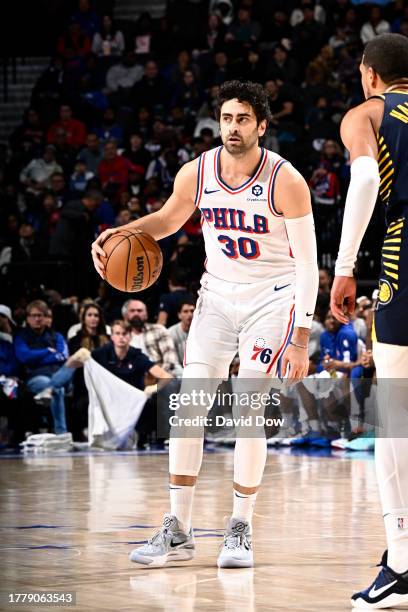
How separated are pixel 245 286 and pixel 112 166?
34.9 ft

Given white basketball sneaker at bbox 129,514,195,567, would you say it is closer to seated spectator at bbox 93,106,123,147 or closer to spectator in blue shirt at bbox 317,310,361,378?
spectator in blue shirt at bbox 317,310,361,378

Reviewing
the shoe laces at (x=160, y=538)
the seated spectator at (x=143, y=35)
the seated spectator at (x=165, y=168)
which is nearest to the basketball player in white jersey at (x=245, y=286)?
the shoe laces at (x=160, y=538)

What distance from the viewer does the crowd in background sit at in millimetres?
12406

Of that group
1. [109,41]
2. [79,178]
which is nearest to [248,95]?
[79,178]

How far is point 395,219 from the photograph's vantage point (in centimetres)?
449

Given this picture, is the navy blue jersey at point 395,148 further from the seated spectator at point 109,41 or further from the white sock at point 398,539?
the seated spectator at point 109,41

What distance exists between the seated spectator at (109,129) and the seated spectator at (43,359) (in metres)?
5.52

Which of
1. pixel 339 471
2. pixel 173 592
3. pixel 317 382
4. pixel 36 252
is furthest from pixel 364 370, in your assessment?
pixel 173 592

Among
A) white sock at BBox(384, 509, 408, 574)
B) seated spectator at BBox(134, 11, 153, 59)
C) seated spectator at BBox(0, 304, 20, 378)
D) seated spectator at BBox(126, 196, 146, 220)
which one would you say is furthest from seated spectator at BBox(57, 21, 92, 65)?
white sock at BBox(384, 509, 408, 574)

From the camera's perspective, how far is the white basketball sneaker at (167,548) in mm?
5375

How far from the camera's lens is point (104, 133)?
1731cm

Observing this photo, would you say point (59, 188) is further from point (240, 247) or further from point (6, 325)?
point (240, 247)

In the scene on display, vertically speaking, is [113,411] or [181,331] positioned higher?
[181,331]

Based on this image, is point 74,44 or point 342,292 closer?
point 342,292
